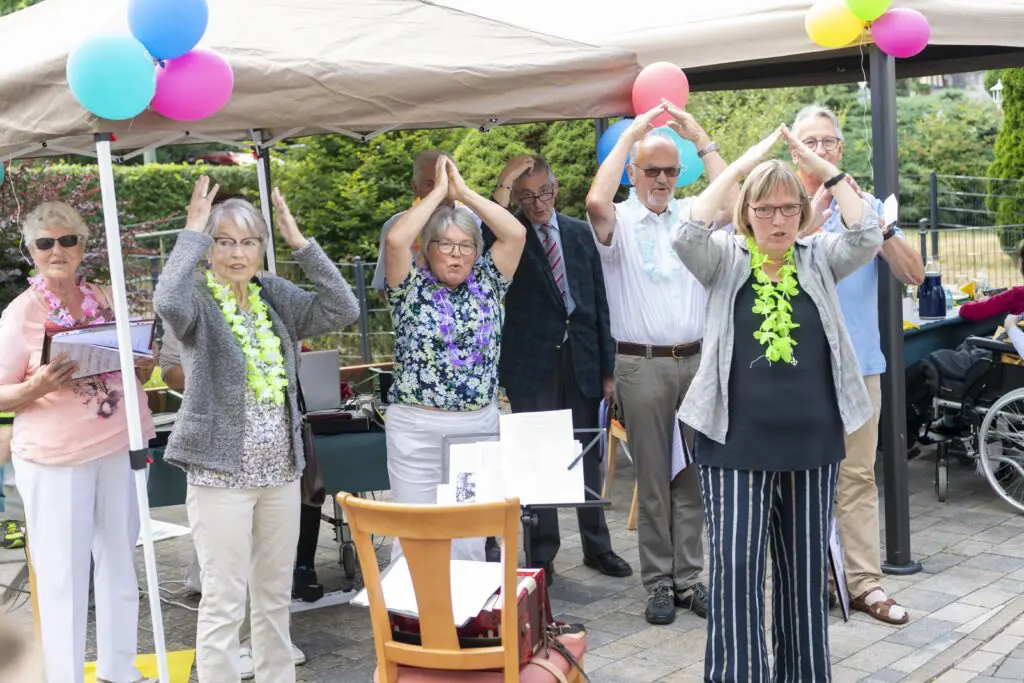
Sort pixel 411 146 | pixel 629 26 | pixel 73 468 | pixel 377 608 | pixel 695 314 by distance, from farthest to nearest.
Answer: pixel 411 146 → pixel 629 26 → pixel 695 314 → pixel 73 468 → pixel 377 608

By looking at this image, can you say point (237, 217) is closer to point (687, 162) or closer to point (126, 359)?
point (126, 359)

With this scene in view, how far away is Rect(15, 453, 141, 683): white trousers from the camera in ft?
13.1

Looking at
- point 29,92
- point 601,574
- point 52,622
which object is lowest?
point 601,574

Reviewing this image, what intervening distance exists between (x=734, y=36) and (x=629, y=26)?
2.19ft

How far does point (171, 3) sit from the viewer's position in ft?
11.1

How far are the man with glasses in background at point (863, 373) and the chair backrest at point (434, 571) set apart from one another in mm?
2146

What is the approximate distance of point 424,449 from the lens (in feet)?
14.0

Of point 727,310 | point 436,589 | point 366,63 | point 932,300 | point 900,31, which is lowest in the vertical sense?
point 436,589

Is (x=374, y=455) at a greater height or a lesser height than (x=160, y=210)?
lesser

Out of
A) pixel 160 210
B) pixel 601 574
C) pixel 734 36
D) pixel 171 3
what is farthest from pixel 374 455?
pixel 160 210

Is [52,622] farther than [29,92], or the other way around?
[52,622]

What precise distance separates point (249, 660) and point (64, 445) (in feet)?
3.70

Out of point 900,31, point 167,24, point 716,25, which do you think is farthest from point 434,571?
point 716,25

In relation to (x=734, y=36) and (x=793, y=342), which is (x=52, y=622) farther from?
(x=734, y=36)
